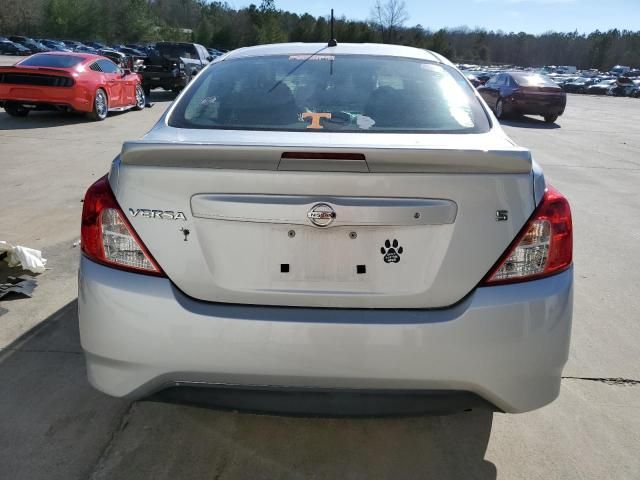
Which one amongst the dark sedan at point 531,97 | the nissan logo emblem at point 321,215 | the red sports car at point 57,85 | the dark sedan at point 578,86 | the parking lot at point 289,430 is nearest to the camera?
the nissan logo emblem at point 321,215

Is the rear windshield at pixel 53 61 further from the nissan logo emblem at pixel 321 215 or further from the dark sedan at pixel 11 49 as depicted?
the dark sedan at pixel 11 49

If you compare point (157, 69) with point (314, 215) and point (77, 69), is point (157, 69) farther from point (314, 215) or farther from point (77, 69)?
point (314, 215)

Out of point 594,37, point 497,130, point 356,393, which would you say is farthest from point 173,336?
point 594,37

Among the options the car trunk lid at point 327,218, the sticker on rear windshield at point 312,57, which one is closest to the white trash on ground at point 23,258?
the sticker on rear windshield at point 312,57

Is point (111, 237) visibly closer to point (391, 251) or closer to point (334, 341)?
point (334, 341)

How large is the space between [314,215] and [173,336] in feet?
2.16

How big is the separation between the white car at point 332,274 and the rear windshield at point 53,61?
11.7 meters

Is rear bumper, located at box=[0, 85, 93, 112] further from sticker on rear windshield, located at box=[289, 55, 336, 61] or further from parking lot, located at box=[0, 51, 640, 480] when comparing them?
sticker on rear windshield, located at box=[289, 55, 336, 61]

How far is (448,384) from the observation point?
202cm

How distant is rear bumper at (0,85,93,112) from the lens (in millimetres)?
11727

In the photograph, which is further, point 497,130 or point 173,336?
point 497,130

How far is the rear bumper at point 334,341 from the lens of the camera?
196 centimetres

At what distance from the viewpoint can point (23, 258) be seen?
418 cm

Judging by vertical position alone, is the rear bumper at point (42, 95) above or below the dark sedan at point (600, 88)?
above
